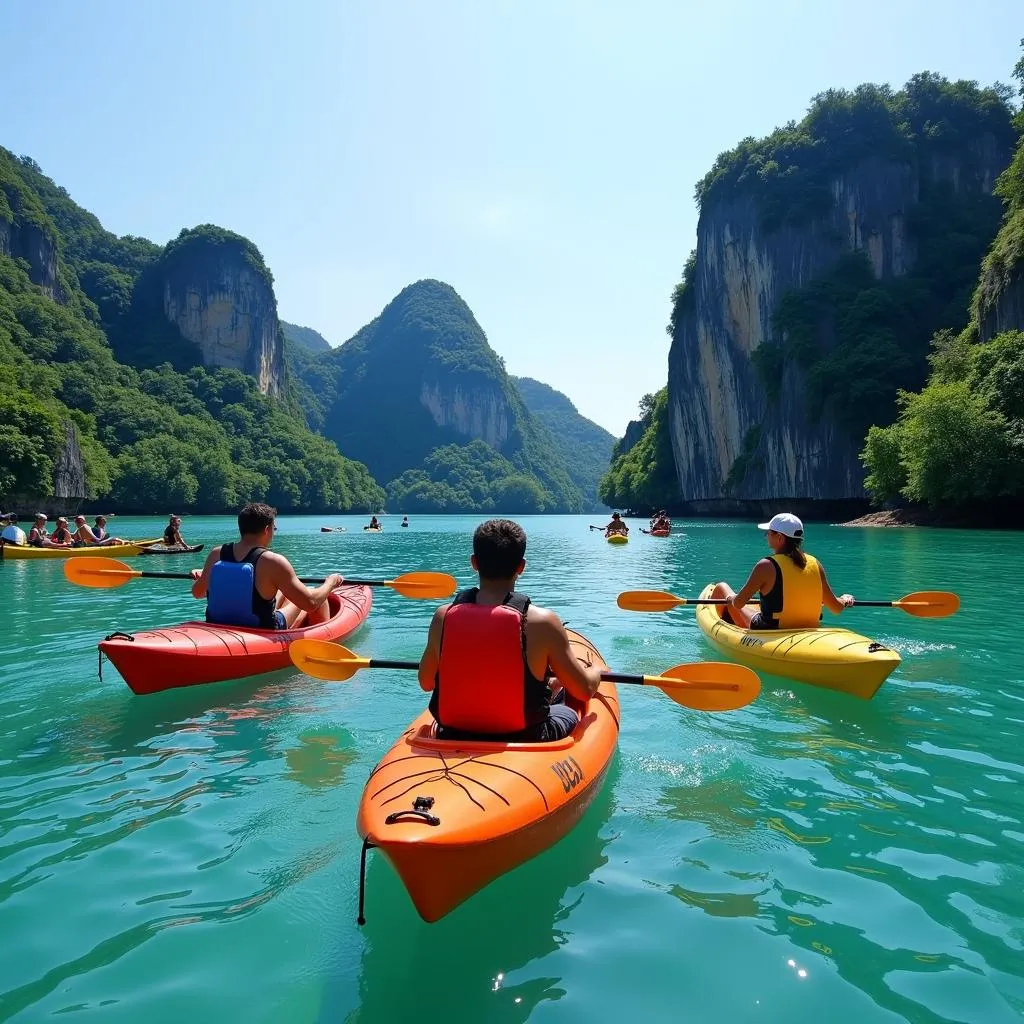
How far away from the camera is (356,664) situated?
17.0 feet

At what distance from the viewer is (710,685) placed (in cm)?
462

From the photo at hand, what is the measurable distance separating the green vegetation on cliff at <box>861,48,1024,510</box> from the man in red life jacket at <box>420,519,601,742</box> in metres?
31.8

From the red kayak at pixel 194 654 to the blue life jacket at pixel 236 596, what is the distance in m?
0.12

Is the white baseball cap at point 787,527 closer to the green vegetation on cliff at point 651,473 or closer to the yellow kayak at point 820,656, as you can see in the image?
the yellow kayak at point 820,656

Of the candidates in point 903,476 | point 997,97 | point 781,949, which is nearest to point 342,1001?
point 781,949

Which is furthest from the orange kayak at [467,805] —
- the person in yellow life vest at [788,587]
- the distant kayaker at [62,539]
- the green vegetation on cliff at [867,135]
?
the green vegetation on cliff at [867,135]

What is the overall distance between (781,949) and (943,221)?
59149 mm

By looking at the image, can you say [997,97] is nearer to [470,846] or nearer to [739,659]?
[739,659]

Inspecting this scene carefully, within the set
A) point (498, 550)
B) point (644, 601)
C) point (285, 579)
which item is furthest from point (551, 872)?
point (644, 601)

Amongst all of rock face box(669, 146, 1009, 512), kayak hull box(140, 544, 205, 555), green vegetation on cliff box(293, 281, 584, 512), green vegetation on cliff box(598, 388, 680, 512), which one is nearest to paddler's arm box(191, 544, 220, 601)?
kayak hull box(140, 544, 205, 555)

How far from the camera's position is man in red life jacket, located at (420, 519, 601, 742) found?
11.1 feet

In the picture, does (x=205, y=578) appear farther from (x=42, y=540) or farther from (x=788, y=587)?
(x=42, y=540)

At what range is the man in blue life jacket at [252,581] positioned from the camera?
6.41 meters

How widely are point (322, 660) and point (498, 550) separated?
2.36 meters
